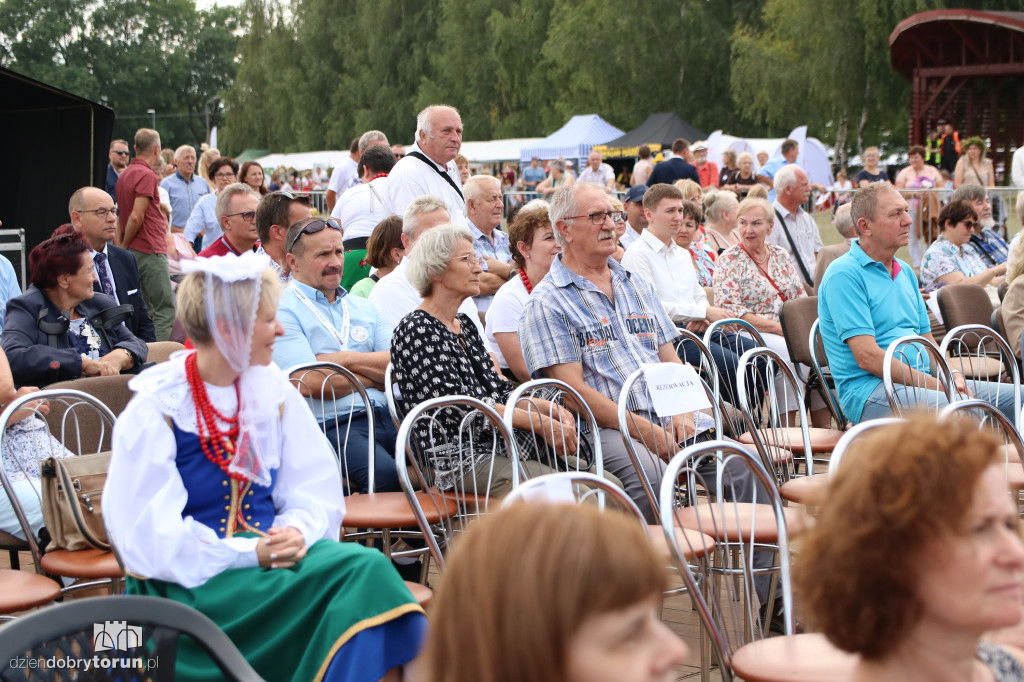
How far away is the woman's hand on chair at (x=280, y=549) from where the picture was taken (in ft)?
8.55

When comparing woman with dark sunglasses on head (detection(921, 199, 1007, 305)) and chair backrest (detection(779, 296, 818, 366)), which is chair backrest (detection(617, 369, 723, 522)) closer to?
chair backrest (detection(779, 296, 818, 366))

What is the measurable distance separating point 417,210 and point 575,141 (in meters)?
27.4

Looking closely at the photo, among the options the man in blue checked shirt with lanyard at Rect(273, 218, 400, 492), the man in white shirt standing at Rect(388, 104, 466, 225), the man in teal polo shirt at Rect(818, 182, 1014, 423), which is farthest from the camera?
the man in white shirt standing at Rect(388, 104, 466, 225)

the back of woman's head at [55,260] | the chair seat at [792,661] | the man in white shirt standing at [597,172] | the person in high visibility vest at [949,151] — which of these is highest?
the person in high visibility vest at [949,151]

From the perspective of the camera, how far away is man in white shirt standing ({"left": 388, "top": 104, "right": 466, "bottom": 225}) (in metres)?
6.70

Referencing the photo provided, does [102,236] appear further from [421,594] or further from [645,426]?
[421,594]

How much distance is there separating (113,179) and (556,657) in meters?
11.5

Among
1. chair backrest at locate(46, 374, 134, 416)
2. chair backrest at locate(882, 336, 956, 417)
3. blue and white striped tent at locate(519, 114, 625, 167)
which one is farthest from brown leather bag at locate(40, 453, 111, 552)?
blue and white striped tent at locate(519, 114, 625, 167)

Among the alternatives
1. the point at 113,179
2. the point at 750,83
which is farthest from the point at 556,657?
the point at 750,83

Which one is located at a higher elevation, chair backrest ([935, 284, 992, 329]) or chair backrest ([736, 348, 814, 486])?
chair backrest ([935, 284, 992, 329])

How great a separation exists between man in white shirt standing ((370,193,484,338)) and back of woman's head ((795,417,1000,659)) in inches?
121

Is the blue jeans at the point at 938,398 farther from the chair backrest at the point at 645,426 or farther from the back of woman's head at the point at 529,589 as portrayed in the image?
the back of woman's head at the point at 529,589

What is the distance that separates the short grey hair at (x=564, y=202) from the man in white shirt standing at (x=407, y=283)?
51 cm

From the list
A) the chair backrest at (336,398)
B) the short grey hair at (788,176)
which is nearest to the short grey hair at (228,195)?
the chair backrest at (336,398)
